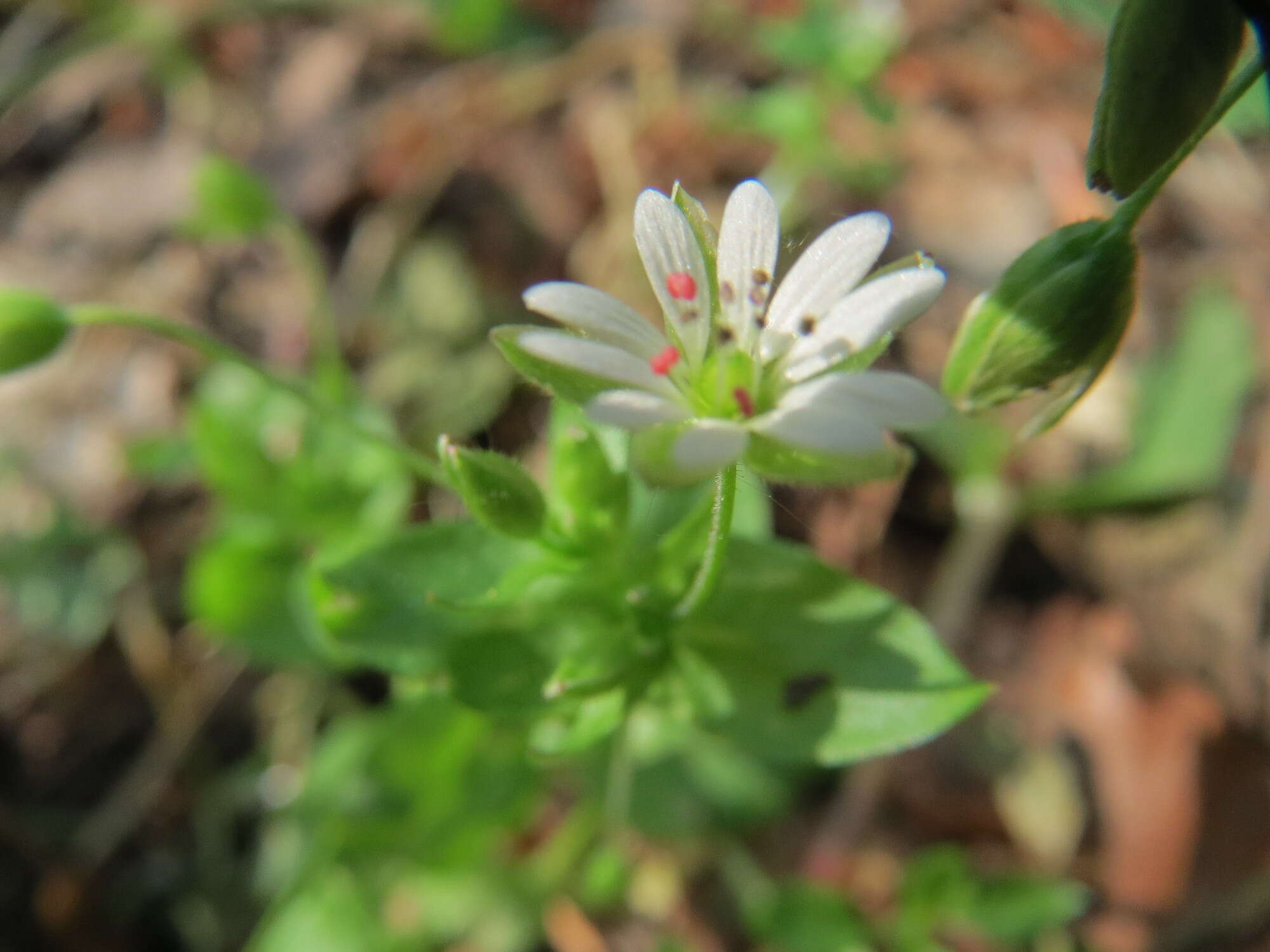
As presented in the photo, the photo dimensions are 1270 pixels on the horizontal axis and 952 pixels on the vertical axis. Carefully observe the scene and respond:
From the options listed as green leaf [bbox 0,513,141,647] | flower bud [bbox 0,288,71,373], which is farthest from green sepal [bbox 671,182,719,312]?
green leaf [bbox 0,513,141,647]

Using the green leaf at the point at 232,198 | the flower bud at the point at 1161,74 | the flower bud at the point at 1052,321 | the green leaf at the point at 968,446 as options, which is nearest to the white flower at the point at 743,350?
the flower bud at the point at 1052,321

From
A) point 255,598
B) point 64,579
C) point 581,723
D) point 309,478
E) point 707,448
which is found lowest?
point 64,579

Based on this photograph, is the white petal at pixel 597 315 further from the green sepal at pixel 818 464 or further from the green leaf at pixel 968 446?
the green leaf at pixel 968 446

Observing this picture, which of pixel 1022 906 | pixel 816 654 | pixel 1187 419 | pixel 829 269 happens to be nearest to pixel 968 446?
pixel 1187 419

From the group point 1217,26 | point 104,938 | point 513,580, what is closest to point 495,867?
point 104,938

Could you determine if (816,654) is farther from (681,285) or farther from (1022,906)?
(1022,906)

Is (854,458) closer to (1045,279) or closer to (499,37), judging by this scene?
(1045,279)

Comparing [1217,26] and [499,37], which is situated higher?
[1217,26]
